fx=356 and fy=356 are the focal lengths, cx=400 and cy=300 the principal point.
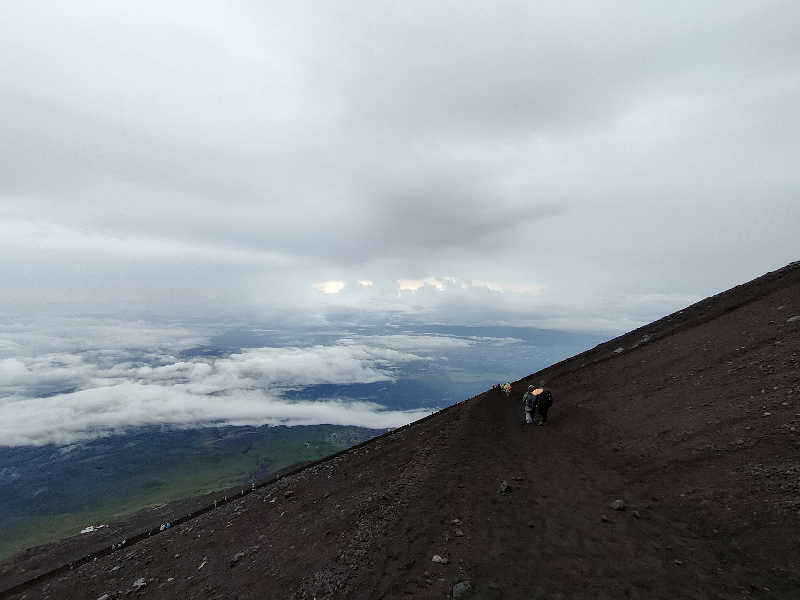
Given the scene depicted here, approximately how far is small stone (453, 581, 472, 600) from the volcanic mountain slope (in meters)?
0.07

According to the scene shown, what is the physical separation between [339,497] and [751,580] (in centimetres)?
1647

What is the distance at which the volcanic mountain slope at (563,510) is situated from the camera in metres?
9.80

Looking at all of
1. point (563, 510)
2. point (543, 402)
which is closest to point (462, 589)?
point (563, 510)

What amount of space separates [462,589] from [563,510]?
6.09 m

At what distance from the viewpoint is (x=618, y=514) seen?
12734 mm

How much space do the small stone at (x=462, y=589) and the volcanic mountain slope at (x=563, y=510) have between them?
0.24ft

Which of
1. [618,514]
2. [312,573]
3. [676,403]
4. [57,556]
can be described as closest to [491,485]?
[618,514]

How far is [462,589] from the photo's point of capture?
30.1ft

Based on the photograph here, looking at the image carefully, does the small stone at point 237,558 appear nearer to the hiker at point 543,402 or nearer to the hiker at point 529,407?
the hiker at point 529,407

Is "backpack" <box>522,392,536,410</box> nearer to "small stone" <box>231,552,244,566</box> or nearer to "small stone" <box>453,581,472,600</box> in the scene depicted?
"small stone" <box>453,581,472,600</box>

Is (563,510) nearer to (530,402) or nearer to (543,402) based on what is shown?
(543,402)

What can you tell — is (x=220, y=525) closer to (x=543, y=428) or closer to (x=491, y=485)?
(x=491, y=485)

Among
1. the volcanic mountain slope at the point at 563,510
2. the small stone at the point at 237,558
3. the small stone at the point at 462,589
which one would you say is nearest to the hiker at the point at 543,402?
the volcanic mountain slope at the point at 563,510

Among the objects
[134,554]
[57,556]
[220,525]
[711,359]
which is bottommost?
[57,556]
